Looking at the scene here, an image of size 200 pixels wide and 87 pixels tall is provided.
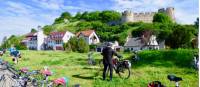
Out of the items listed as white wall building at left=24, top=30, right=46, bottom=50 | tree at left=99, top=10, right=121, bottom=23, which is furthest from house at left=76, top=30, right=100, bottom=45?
tree at left=99, top=10, right=121, bottom=23

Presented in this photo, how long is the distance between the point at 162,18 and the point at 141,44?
43.5m

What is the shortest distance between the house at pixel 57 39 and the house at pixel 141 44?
1809 centimetres

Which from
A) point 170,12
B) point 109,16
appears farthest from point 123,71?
point 109,16

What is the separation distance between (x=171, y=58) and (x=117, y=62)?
33.7 feet

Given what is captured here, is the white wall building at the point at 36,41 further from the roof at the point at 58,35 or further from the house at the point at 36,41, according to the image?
the roof at the point at 58,35

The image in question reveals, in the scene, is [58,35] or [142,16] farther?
[142,16]

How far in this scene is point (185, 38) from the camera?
82.6 m

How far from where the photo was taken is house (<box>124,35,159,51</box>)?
94.8 m

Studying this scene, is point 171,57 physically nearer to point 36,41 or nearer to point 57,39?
point 57,39

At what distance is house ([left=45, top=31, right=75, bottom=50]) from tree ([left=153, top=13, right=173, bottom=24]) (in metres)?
35.9

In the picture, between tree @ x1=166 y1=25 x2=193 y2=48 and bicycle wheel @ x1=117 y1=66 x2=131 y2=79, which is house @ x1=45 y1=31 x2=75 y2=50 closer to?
tree @ x1=166 y1=25 x2=193 y2=48

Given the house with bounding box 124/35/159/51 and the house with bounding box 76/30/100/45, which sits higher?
the house with bounding box 76/30/100/45

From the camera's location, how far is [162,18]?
5404 inches

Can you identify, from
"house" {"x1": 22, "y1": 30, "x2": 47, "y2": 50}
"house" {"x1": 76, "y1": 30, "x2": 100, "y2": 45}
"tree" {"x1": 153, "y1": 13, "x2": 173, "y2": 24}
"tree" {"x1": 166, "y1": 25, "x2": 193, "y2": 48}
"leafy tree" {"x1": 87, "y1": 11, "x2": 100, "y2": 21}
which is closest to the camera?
"tree" {"x1": 166, "y1": 25, "x2": 193, "y2": 48}
